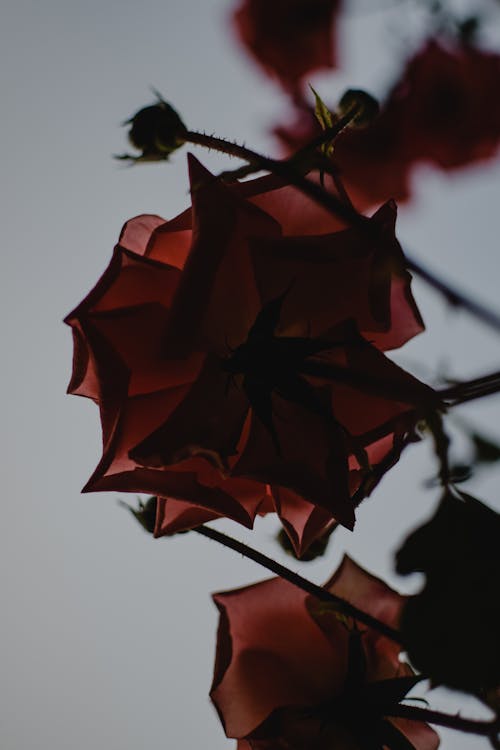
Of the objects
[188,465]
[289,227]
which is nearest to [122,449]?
[188,465]

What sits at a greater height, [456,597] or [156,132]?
[156,132]

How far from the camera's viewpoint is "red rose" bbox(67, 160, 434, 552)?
1.10 feet

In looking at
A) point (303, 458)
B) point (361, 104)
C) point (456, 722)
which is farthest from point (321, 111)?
point (456, 722)

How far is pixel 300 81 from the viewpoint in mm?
774

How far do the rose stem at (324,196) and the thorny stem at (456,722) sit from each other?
158 millimetres

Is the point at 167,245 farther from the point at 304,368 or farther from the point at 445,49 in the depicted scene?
the point at 445,49

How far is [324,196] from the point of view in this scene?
0.30 meters

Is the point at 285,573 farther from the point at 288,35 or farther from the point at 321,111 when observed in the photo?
the point at 288,35

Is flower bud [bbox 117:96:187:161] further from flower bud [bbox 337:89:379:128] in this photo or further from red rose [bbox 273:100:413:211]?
red rose [bbox 273:100:413:211]

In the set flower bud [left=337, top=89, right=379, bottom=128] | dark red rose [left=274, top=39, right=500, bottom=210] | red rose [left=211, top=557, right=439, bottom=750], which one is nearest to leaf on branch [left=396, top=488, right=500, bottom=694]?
red rose [left=211, top=557, right=439, bottom=750]

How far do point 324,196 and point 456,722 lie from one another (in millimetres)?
227

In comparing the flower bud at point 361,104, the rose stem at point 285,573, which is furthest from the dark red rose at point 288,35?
the rose stem at point 285,573

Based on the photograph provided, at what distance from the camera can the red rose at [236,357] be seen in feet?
1.10

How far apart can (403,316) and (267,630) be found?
0.68 feet
